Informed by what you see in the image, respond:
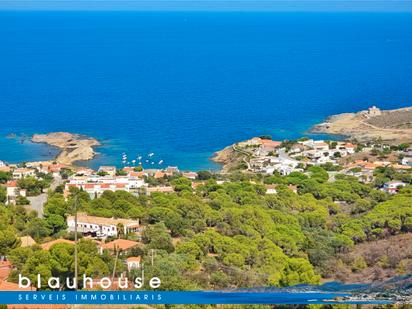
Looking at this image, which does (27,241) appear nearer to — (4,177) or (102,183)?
(102,183)

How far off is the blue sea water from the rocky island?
2.39 ft

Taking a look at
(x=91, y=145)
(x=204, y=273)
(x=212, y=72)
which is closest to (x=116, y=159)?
(x=91, y=145)

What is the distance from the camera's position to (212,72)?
226 feet

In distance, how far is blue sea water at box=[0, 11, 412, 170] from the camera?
39.7 metres

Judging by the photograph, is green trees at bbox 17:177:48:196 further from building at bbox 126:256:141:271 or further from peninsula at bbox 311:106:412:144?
peninsula at bbox 311:106:412:144

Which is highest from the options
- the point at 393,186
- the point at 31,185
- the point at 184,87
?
the point at 184,87

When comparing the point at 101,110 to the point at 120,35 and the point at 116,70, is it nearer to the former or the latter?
the point at 116,70

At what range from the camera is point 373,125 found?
41.0m

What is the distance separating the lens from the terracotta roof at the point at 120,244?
1504 centimetres

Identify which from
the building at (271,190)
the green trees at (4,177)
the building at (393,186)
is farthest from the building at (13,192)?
the building at (393,186)

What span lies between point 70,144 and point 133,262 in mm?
23748

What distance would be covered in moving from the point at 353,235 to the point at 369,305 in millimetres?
6647

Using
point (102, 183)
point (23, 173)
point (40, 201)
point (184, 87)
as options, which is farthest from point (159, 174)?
point (184, 87)

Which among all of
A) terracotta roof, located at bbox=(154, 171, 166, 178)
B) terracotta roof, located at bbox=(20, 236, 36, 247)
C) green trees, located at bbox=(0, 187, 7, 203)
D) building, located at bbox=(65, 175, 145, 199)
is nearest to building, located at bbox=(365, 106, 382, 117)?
terracotta roof, located at bbox=(154, 171, 166, 178)
